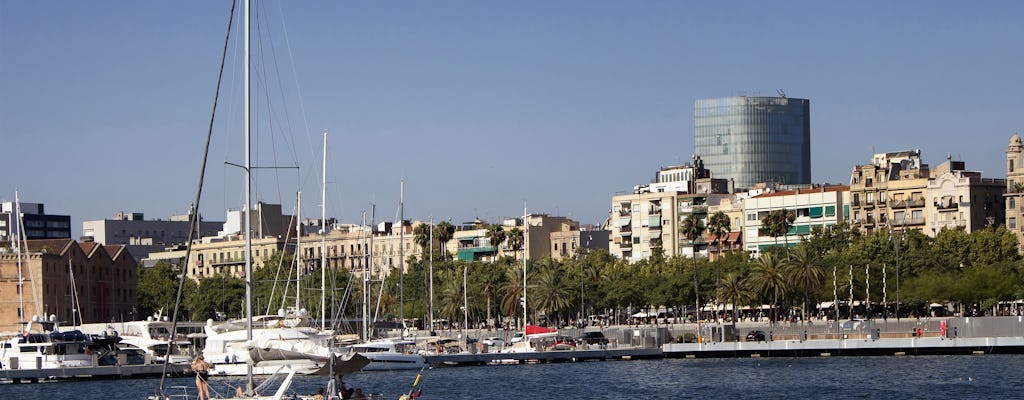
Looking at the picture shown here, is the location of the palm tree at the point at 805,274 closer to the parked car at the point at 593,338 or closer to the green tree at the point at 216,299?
the parked car at the point at 593,338

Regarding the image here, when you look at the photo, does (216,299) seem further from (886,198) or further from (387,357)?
(387,357)

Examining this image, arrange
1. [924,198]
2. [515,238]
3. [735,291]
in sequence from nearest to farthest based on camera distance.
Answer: [735,291]
[924,198]
[515,238]

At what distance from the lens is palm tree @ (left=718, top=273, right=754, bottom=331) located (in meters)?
140

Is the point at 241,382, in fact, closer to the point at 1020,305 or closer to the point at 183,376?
the point at 183,376

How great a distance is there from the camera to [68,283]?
155 meters

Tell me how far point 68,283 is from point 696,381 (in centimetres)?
8104

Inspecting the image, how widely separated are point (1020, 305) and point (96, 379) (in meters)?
75.2

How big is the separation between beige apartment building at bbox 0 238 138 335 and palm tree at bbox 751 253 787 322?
55.0 m

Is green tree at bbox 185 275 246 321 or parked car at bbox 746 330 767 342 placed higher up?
green tree at bbox 185 275 246 321

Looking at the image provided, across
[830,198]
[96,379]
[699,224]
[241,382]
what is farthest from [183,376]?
[830,198]

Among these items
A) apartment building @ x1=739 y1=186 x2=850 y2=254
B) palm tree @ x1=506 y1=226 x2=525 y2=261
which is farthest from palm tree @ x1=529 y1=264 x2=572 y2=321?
palm tree @ x1=506 y1=226 x2=525 y2=261

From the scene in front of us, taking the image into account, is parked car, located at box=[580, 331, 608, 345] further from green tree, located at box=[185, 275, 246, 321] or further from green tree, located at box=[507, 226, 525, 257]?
green tree, located at box=[507, 226, 525, 257]

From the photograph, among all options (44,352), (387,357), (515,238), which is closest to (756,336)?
(387,357)

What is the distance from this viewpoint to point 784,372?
9706 cm
